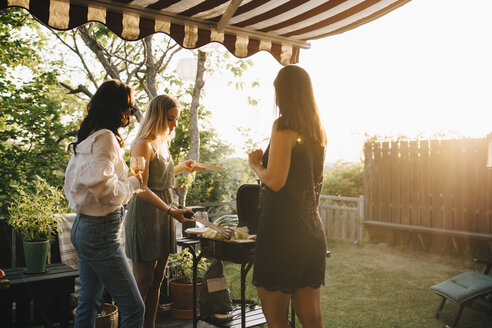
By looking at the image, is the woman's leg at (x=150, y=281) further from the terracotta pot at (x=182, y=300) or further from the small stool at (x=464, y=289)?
the small stool at (x=464, y=289)

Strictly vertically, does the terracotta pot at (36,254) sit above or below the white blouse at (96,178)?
below

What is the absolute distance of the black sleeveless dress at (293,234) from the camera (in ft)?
6.72

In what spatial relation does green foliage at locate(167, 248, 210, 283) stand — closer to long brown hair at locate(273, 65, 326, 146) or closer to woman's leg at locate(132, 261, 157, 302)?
woman's leg at locate(132, 261, 157, 302)

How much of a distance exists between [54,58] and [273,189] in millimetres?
7826

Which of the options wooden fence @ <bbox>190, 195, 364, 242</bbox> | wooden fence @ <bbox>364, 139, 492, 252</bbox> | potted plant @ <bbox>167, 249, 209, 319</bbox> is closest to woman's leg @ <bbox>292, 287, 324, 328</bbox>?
potted plant @ <bbox>167, 249, 209, 319</bbox>

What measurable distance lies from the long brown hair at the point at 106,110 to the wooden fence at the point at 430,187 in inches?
267

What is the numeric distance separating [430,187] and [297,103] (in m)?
6.61

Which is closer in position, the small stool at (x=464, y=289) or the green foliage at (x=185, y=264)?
the small stool at (x=464, y=289)

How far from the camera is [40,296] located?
10.9 ft

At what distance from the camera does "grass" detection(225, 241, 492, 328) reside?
14.6 feet

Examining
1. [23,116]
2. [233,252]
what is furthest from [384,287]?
[23,116]

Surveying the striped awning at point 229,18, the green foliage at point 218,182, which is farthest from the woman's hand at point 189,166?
the green foliage at point 218,182

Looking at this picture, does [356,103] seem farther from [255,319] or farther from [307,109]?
[307,109]

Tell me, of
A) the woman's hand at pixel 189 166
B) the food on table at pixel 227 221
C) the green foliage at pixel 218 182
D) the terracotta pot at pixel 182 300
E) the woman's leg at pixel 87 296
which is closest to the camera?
the woman's leg at pixel 87 296
